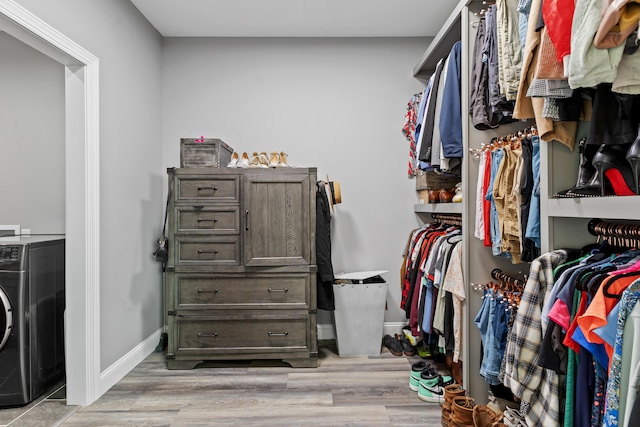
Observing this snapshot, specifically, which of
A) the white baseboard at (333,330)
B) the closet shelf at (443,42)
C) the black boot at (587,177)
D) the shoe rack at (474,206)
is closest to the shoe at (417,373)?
the shoe rack at (474,206)

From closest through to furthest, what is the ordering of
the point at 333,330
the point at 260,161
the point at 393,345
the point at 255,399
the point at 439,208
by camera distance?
the point at 255,399
the point at 439,208
the point at 260,161
the point at 393,345
the point at 333,330

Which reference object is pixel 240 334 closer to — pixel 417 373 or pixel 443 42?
pixel 417 373

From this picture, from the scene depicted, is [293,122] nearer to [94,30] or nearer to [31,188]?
[94,30]

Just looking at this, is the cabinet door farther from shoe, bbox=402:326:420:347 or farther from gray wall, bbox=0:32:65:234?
gray wall, bbox=0:32:65:234

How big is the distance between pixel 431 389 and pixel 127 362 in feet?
6.61

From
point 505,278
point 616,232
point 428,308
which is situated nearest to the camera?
point 616,232

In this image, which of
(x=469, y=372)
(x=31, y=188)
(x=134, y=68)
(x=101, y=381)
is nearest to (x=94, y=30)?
(x=134, y=68)

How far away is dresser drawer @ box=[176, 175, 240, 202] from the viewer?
9.42 feet

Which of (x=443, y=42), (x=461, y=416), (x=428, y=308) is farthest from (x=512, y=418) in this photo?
(x=443, y=42)

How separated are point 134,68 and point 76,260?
1.47 metres

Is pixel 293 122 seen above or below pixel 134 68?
below

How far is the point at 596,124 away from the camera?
1221 mm

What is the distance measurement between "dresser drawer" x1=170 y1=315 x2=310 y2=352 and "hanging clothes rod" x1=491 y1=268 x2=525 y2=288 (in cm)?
130

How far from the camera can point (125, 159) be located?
111 inches
